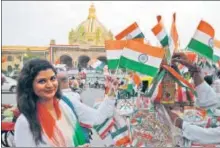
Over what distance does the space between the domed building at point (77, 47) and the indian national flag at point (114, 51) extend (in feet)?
141

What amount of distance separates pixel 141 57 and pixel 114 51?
519 millimetres

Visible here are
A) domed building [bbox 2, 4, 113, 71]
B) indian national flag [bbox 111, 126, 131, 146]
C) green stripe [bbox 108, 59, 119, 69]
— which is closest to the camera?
indian national flag [bbox 111, 126, 131, 146]

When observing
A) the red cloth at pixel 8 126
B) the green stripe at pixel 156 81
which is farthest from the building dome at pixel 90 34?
the green stripe at pixel 156 81

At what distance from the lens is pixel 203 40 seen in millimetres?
3723

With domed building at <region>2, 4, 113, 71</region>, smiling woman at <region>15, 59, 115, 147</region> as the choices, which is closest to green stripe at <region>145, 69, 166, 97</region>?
smiling woman at <region>15, 59, 115, 147</region>

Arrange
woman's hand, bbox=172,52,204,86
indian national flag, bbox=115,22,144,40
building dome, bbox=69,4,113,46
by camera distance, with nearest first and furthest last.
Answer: woman's hand, bbox=172,52,204,86, indian national flag, bbox=115,22,144,40, building dome, bbox=69,4,113,46

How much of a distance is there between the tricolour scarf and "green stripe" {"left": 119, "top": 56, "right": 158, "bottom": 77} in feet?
3.50

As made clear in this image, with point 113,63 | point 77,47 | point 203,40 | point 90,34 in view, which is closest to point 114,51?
point 113,63

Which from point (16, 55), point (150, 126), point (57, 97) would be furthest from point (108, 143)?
point (16, 55)

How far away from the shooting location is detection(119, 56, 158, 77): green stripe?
3.53m

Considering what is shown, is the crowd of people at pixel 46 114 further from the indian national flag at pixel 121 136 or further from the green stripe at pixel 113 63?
the green stripe at pixel 113 63

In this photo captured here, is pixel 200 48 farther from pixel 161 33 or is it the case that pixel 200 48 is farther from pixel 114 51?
pixel 114 51

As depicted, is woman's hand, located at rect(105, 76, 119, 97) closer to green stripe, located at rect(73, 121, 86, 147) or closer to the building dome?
green stripe, located at rect(73, 121, 86, 147)

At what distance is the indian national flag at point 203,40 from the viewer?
3.73 m
